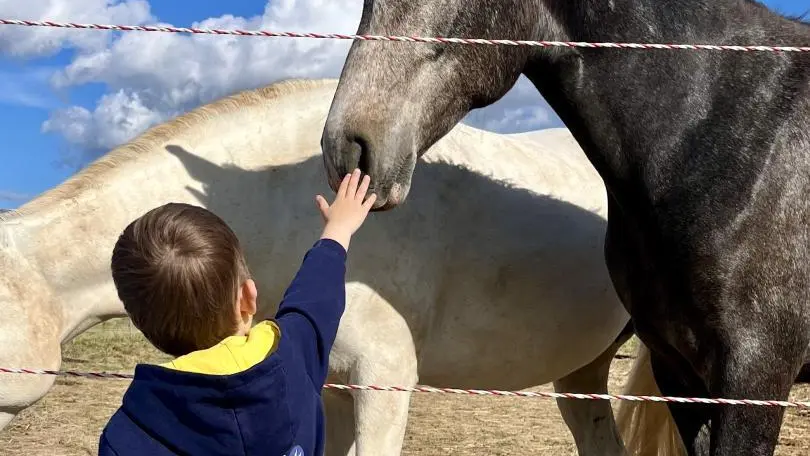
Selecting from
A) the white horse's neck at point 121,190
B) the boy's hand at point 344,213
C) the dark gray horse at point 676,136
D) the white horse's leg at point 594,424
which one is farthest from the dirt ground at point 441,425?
the boy's hand at point 344,213

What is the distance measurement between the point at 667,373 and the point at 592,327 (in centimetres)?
57

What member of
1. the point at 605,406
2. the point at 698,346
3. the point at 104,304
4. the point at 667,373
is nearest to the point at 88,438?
the point at 104,304

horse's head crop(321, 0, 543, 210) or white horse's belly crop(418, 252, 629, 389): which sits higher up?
horse's head crop(321, 0, 543, 210)

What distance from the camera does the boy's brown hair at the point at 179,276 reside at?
50.6 inches

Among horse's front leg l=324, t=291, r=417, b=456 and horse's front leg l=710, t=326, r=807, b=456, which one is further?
horse's front leg l=324, t=291, r=417, b=456

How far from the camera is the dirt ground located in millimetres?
5145

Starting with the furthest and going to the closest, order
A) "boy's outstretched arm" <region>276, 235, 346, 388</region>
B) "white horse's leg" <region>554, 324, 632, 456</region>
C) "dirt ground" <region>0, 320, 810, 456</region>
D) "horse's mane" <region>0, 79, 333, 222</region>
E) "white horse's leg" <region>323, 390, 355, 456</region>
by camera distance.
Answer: "dirt ground" <region>0, 320, 810, 456</region>, "white horse's leg" <region>554, 324, 632, 456</region>, "white horse's leg" <region>323, 390, 355, 456</region>, "horse's mane" <region>0, 79, 333, 222</region>, "boy's outstretched arm" <region>276, 235, 346, 388</region>

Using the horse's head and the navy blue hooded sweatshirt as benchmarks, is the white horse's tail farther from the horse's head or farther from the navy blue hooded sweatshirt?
the navy blue hooded sweatshirt

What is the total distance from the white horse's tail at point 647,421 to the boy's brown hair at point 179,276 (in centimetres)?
295

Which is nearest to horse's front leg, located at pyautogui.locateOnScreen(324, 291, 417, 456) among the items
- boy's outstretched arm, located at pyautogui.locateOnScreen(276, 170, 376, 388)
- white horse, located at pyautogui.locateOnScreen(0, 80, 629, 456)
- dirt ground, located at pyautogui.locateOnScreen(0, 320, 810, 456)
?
white horse, located at pyautogui.locateOnScreen(0, 80, 629, 456)

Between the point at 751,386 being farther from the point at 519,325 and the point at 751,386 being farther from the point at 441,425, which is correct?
the point at 441,425

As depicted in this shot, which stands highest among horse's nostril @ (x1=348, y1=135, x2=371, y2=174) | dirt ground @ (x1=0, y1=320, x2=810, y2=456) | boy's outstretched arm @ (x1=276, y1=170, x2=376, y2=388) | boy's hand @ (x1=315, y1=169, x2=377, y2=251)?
horse's nostril @ (x1=348, y1=135, x2=371, y2=174)

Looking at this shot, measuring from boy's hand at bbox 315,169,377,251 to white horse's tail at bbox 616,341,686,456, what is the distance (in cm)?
254

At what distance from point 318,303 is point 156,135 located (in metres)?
1.76
